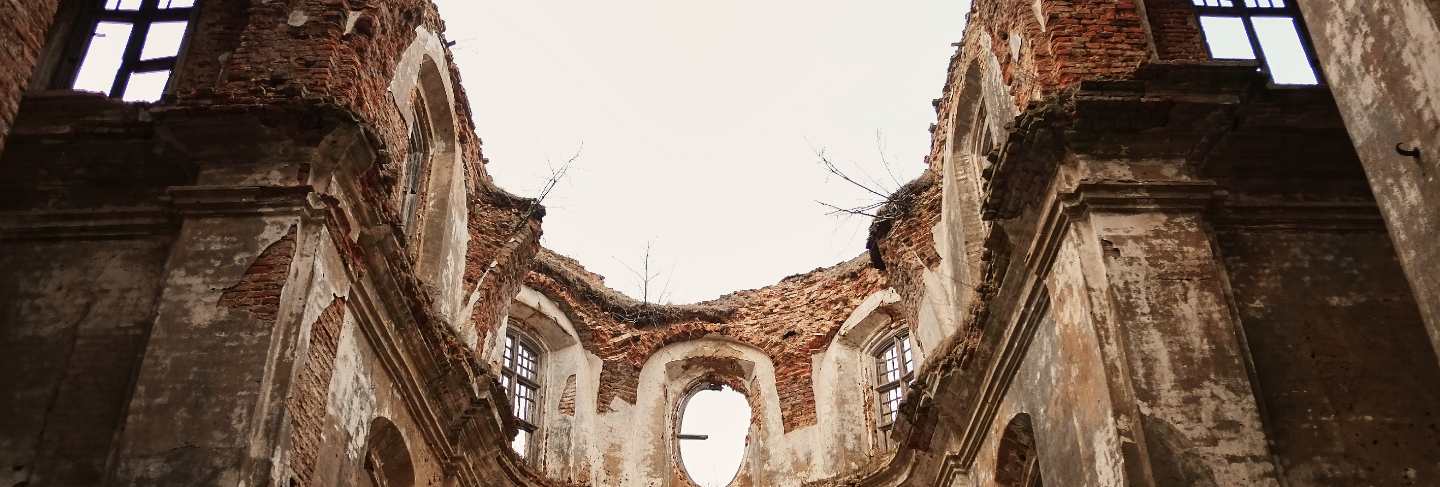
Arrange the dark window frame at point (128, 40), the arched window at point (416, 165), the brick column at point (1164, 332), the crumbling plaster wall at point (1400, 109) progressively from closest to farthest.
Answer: the crumbling plaster wall at point (1400, 109)
the brick column at point (1164, 332)
the dark window frame at point (128, 40)
the arched window at point (416, 165)

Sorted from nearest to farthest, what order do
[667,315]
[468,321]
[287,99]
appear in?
1. [287,99]
2. [468,321]
3. [667,315]

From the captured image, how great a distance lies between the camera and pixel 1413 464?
7.95 meters

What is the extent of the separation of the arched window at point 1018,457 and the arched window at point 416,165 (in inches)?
244

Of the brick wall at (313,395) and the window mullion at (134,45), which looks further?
the window mullion at (134,45)

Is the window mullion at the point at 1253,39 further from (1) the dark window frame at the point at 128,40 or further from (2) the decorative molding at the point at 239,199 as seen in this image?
(1) the dark window frame at the point at 128,40

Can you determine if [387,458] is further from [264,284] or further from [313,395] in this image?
[264,284]

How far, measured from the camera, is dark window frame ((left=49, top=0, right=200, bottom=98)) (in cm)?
1053

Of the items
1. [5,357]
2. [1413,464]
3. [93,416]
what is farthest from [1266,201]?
[5,357]

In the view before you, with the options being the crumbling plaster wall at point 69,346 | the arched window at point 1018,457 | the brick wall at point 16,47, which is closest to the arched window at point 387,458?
the crumbling plaster wall at point 69,346

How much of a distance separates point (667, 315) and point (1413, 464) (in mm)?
13680

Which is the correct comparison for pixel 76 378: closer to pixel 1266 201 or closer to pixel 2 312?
pixel 2 312

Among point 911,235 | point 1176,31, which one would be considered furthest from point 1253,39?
point 911,235

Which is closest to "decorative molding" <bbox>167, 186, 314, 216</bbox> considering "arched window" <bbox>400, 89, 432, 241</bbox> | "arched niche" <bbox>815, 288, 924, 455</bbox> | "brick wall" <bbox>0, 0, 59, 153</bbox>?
"brick wall" <bbox>0, 0, 59, 153</bbox>

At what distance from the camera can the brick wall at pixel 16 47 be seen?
8.02 meters
